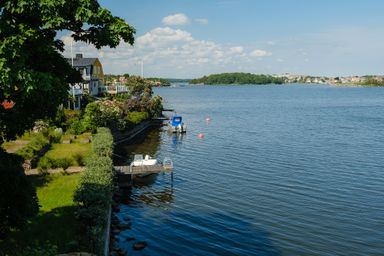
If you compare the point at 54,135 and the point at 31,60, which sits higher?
the point at 31,60

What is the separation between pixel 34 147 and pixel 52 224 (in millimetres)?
18904

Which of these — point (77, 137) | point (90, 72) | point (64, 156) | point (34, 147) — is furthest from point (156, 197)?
point (90, 72)

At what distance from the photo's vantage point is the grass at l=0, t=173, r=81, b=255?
1859cm

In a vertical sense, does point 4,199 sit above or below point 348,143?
above

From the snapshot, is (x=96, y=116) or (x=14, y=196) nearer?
(x=14, y=196)

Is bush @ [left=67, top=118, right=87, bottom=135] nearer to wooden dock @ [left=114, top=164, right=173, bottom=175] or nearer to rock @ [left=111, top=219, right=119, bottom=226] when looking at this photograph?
wooden dock @ [left=114, top=164, right=173, bottom=175]

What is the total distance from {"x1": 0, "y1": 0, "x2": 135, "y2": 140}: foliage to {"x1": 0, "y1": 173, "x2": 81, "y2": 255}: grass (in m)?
4.15

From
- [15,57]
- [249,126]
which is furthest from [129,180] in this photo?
[249,126]

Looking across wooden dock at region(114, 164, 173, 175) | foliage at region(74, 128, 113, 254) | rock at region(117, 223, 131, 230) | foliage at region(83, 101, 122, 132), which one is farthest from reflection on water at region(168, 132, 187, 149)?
foliage at region(74, 128, 113, 254)

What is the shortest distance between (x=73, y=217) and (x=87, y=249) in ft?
18.3

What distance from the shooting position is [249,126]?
85.4 metres

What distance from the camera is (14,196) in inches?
481

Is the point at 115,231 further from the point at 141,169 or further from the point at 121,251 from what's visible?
the point at 141,169

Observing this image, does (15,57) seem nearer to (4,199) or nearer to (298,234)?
(4,199)
